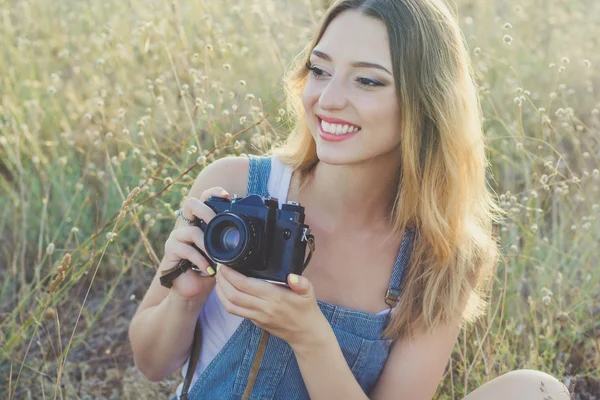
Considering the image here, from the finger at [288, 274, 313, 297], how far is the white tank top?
13.0 inches

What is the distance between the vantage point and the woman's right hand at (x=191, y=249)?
1.55 metres

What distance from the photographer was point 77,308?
279 centimetres

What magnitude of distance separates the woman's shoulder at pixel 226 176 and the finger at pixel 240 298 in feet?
1.25

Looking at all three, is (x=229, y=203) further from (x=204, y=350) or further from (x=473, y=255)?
(x=473, y=255)

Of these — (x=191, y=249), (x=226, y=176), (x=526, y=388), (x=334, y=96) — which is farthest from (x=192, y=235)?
(x=526, y=388)

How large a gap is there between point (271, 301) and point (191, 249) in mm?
205

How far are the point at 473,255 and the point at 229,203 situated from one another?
73 centimetres

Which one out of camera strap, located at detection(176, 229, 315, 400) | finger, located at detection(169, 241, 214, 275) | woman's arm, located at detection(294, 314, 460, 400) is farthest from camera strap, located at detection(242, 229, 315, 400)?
woman's arm, located at detection(294, 314, 460, 400)

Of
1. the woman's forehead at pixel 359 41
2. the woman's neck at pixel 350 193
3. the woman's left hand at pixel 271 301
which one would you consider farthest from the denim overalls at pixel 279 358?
the woman's forehead at pixel 359 41

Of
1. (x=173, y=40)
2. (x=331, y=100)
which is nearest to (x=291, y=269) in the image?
(x=331, y=100)

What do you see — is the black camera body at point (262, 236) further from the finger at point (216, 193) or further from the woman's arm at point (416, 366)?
the woman's arm at point (416, 366)

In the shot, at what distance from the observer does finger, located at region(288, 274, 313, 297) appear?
4.91ft

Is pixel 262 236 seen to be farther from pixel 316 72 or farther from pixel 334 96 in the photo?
pixel 316 72

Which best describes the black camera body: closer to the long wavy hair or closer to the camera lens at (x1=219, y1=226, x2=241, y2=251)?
the camera lens at (x1=219, y1=226, x2=241, y2=251)
